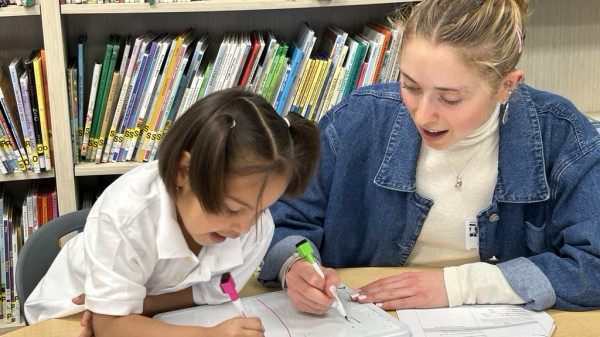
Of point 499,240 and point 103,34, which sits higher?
point 103,34

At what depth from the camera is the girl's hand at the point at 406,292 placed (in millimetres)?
1379

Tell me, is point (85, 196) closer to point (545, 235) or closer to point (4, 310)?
point (4, 310)

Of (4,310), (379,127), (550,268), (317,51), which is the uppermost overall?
(317,51)

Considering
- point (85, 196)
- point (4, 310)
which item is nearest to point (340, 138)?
point (85, 196)

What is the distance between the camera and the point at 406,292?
4.58ft

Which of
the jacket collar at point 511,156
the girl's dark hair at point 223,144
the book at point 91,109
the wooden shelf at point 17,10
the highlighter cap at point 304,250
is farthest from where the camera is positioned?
the book at point 91,109

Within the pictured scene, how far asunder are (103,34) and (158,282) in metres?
1.34

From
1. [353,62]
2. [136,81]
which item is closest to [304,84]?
[353,62]

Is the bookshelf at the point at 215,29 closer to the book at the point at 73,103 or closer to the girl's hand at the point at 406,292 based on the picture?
the book at the point at 73,103

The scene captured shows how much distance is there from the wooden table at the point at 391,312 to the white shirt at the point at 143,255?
3cm

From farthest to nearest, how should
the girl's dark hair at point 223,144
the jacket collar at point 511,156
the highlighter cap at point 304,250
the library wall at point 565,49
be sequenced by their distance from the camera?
1. the library wall at point 565,49
2. the jacket collar at point 511,156
3. the highlighter cap at point 304,250
4. the girl's dark hair at point 223,144

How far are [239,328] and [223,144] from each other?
273 mm

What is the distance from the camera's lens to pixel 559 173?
1.51 m

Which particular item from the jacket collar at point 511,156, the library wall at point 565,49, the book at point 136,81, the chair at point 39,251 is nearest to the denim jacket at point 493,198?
the jacket collar at point 511,156
